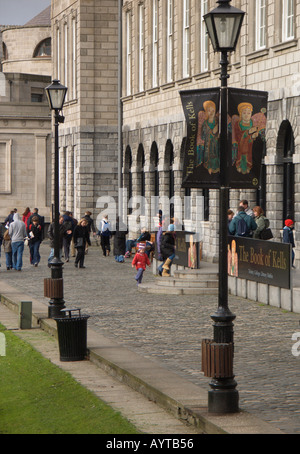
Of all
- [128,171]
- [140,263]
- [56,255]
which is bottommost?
[140,263]

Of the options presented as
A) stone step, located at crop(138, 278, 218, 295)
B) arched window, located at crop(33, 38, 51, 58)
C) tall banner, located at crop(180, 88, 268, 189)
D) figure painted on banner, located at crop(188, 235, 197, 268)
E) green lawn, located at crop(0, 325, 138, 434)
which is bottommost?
green lawn, located at crop(0, 325, 138, 434)

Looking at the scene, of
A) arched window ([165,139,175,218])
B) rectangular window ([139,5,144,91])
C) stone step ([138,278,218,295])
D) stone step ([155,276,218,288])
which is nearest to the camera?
stone step ([138,278,218,295])

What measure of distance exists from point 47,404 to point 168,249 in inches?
651

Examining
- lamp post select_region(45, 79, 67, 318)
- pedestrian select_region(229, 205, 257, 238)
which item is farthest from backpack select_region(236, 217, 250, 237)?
lamp post select_region(45, 79, 67, 318)

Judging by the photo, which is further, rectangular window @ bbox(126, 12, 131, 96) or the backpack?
rectangular window @ bbox(126, 12, 131, 96)

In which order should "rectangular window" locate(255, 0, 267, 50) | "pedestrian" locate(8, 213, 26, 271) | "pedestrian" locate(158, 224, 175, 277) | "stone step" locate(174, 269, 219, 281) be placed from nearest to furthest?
1. "stone step" locate(174, 269, 219, 281)
2. "pedestrian" locate(158, 224, 175, 277)
3. "rectangular window" locate(255, 0, 267, 50)
4. "pedestrian" locate(8, 213, 26, 271)

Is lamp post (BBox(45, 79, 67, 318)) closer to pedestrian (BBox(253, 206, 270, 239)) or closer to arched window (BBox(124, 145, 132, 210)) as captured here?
pedestrian (BBox(253, 206, 270, 239))

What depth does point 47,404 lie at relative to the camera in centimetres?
1218

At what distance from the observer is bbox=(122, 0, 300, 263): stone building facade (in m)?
30.7

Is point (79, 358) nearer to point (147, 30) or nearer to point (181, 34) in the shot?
point (181, 34)

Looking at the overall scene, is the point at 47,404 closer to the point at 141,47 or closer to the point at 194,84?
the point at 194,84

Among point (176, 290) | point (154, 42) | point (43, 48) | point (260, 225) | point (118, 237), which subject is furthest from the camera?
point (43, 48)

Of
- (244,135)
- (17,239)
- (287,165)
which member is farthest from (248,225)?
(244,135)

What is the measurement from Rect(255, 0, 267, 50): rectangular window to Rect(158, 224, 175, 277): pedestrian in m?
7.26
